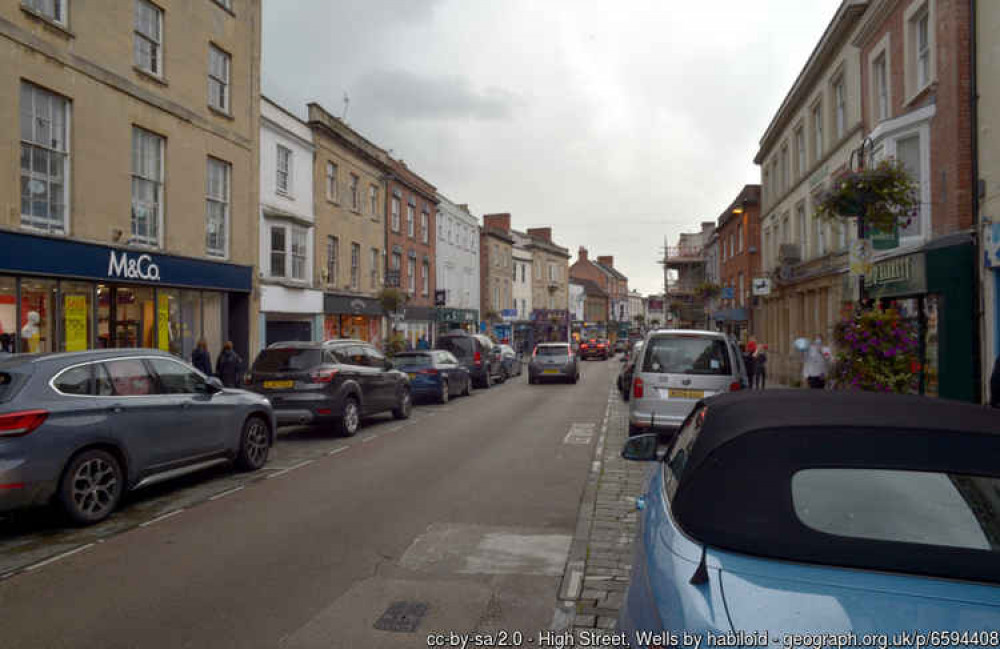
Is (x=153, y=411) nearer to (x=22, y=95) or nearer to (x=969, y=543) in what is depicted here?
(x=969, y=543)

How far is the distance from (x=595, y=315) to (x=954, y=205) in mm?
79375

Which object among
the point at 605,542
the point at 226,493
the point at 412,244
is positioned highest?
the point at 412,244

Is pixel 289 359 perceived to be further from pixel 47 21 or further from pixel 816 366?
pixel 816 366

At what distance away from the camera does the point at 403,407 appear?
14492mm

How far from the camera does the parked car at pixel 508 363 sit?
85.8 ft

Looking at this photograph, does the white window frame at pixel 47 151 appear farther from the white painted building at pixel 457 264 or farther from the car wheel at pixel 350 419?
the white painted building at pixel 457 264

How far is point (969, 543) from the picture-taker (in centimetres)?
212

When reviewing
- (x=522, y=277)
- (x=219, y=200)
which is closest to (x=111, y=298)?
(x=219, y=200)

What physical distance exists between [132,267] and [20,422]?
10.0 metres

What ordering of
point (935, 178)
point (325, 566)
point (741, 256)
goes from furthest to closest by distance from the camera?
point (741, 256)
point (935, 178)
point (325, 566)

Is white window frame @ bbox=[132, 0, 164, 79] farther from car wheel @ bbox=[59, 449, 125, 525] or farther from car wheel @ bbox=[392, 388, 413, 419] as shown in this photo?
car wheel @ bbox=[59, 449, 125, 525]

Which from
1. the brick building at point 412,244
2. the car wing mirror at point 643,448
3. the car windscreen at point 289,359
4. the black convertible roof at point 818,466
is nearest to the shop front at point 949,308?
the car wing mirror at point 643,448

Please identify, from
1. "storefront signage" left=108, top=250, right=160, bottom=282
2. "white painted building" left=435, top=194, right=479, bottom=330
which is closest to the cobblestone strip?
"storefront signage" left=108, top=250, right=160, bottom=282

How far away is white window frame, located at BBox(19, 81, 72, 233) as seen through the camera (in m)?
12.4
